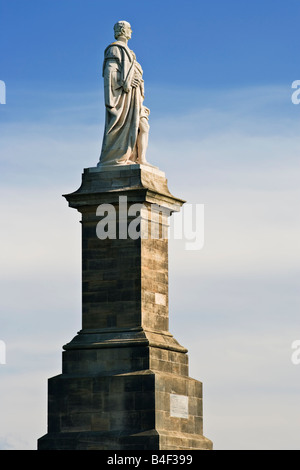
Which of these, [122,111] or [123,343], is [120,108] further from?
[123,343]

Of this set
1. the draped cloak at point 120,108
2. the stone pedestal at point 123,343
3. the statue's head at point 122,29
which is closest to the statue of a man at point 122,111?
the draped cloak at point 120,108

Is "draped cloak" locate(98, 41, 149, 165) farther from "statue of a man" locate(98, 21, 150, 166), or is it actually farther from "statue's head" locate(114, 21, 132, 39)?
"statue's head" locate(114, 21, 132, 39)

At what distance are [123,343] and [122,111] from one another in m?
6.69

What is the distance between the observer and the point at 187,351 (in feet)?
208

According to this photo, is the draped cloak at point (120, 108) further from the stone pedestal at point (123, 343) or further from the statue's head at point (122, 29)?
the stone pedestal at point (123, 343)

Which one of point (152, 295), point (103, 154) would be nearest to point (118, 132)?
point (103, 154)

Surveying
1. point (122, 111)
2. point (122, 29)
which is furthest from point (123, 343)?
point (122, 29)

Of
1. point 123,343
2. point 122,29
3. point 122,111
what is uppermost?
point 122,29

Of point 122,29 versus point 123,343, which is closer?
point 123,343

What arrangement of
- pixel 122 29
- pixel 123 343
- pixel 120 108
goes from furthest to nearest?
pixel 122 29 < pixel 120 108 < pixel 123 343

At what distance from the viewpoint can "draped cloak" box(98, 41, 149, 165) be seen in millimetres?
63241

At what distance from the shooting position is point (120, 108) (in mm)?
63312

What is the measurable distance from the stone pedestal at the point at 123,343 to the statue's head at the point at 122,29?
12.7ft
